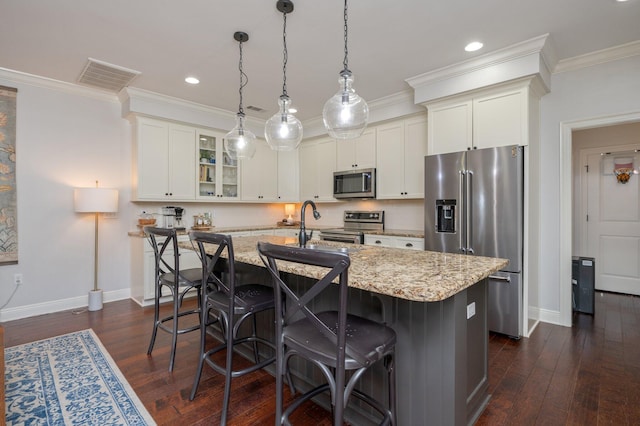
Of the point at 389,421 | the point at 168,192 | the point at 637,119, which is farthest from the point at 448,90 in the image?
the point at 168,192

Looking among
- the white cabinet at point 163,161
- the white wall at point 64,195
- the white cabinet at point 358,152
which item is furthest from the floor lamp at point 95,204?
the white cabinet at point 358,152

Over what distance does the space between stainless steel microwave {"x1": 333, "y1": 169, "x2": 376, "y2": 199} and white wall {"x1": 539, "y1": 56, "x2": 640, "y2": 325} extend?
2.00 meters

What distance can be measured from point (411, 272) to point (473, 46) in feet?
8.01

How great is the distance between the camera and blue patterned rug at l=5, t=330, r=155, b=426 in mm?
1789

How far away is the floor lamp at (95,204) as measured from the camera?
142 inches

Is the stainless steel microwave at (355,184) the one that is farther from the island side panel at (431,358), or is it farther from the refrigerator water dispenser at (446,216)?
the island side panel at (431,358)

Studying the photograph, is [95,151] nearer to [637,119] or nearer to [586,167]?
[637,119]

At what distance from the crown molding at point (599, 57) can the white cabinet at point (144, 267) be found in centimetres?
457

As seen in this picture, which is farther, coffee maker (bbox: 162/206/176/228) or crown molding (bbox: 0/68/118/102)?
coffee maker (bbox: 162/206/176/228)

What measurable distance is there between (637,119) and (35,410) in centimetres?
507

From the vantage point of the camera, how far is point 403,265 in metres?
1.67

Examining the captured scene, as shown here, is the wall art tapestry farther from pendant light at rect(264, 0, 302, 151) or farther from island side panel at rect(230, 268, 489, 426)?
island side panel at rect(230, 268, 489, 426)

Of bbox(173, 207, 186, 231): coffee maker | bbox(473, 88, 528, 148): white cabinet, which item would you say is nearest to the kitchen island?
bbox(473, 88, 528, 148): white cabinet

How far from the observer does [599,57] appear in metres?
2.99
